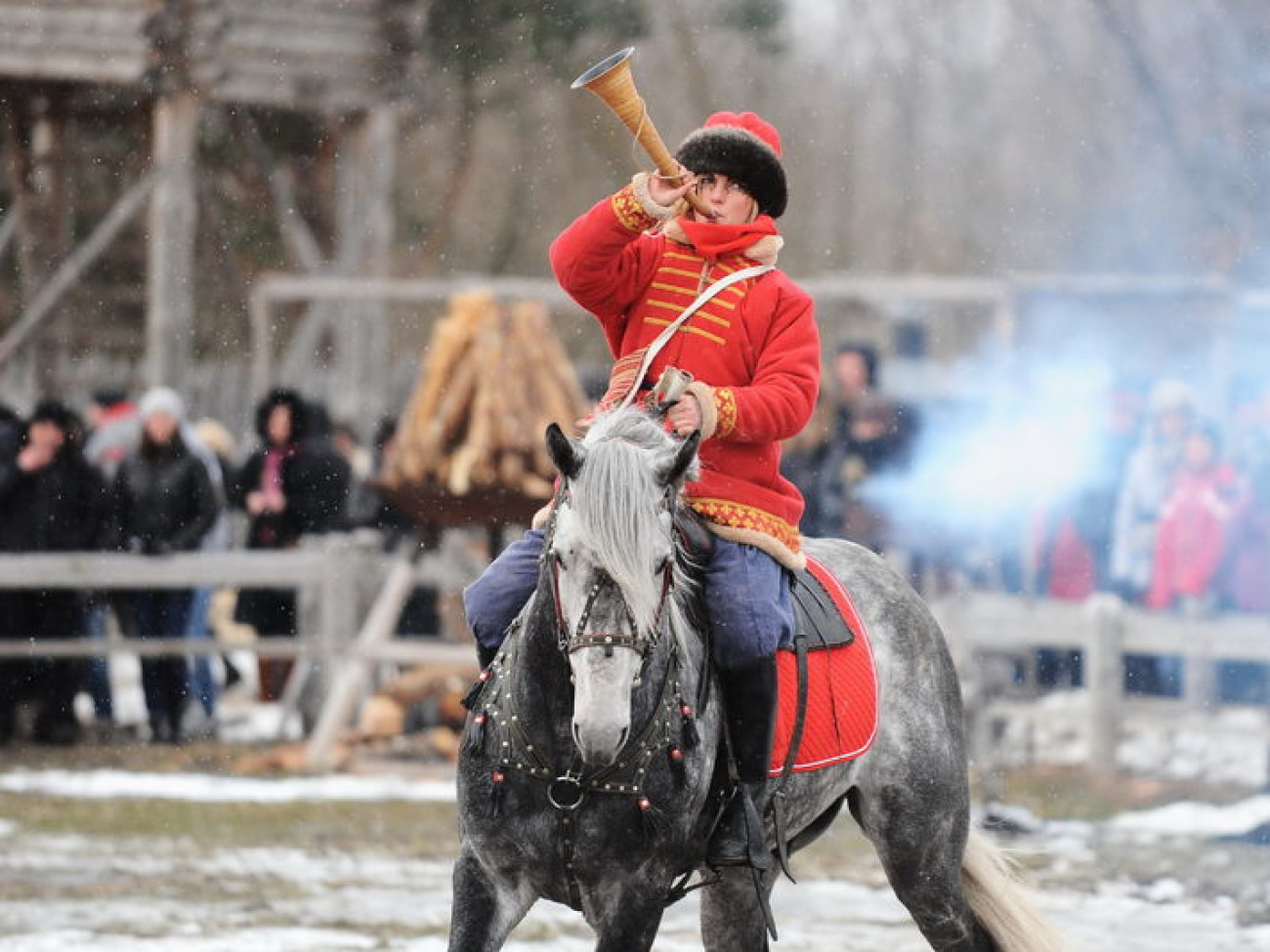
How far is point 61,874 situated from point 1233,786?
6.73 meters

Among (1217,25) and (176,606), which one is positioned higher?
(1217,25)

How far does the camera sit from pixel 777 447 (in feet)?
21.5

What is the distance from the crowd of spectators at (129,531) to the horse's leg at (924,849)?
30.2 ft

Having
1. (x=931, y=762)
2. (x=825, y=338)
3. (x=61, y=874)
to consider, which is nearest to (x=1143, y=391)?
(x=61, y=874)

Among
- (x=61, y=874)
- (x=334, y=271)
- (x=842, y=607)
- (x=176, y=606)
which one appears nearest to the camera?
(x=842, y=607)

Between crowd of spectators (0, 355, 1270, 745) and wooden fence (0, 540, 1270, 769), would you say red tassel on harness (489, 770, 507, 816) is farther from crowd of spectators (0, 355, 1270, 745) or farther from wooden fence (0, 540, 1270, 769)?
wooden fence (0, 540, 1270, 769)

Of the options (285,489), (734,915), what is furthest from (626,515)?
(285,489)

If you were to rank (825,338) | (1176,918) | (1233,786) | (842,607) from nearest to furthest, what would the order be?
1. (842,607)
2. (1176,918)
3. (1233,786)
4. (825,338)

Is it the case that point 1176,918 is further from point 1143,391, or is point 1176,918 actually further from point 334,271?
point 334,271

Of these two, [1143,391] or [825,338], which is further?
[825,338]

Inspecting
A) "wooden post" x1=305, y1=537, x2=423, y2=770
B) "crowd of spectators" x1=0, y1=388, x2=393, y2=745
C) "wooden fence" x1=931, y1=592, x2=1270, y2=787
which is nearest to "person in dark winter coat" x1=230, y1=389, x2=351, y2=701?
"crowd of spectators" x1=0, y1=388, x2=393, y2=745

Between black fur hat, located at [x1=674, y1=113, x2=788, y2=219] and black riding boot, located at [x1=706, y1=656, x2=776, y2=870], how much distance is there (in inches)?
48.0

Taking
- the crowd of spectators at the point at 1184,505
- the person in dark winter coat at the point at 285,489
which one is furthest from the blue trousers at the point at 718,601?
the person in dark winter coat at the point at 285,489

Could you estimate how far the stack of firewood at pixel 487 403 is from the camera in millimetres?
14805
